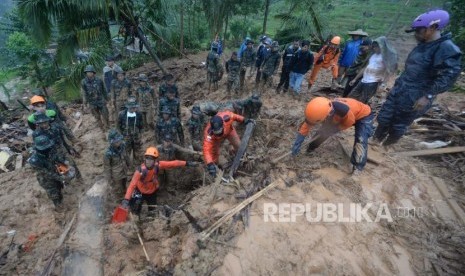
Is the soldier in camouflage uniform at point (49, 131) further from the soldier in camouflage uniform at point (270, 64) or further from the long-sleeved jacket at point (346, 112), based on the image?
the soldier in camouflage uniform at point (270, 64)

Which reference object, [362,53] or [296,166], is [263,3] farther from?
[296,166]

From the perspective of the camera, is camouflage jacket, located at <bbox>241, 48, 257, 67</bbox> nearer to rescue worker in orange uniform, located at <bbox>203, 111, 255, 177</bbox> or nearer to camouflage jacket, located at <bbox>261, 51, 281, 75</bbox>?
camouflage jacket, located at <bbox>261, 51, 281, 75</bbox>

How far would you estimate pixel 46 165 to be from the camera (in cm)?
466

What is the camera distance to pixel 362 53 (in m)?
7.02

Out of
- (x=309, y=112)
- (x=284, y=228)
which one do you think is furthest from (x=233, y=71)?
(x=284, y=228)

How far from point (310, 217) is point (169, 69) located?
10861 millimetres

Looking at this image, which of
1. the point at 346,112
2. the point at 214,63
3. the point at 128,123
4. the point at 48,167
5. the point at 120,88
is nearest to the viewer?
the point at 346,112

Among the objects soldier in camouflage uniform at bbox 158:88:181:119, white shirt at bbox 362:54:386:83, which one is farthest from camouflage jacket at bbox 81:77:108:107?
white shirt at bbox 362:54:386:83

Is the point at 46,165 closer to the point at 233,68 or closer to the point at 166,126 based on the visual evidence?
the point at 166,126

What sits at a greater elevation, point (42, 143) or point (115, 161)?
point (42, 143)

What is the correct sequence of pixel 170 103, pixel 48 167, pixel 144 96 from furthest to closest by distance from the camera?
pixel 144 96 → pixel 170 103 → pixel 48 167

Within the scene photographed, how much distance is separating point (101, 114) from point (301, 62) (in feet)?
18.8

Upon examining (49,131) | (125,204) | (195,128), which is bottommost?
(125,204)

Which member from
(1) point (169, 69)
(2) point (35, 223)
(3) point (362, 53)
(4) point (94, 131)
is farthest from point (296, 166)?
(1) point (169, 69)
